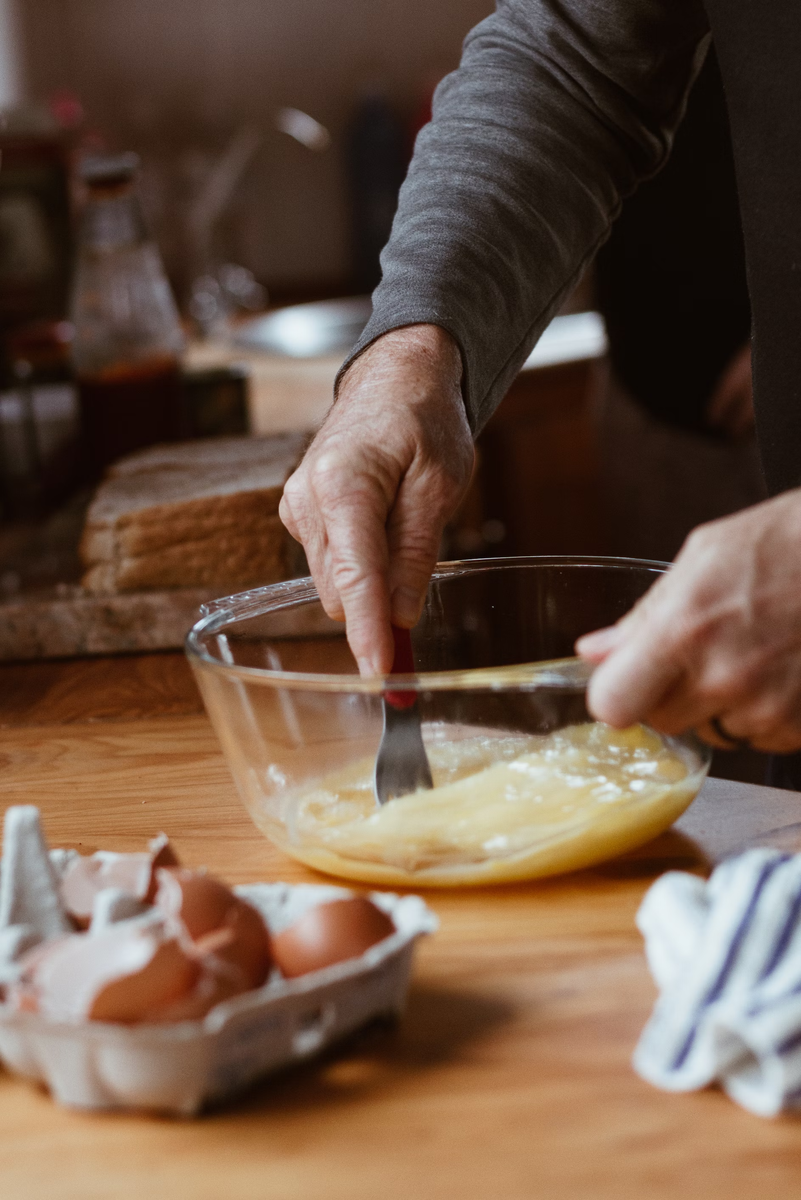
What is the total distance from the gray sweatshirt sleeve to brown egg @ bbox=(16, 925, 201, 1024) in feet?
1.94

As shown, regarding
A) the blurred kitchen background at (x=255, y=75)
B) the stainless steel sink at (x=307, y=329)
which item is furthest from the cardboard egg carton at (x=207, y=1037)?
the blurred kitchen background at (x=255, y=75)

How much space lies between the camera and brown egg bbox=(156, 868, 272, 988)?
61 centimetres

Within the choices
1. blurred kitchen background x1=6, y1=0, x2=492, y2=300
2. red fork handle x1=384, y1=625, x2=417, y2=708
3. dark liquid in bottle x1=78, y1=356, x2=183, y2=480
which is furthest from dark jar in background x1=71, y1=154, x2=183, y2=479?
blurred kitchen background x1=6, y1=0, x2=492, y2=300

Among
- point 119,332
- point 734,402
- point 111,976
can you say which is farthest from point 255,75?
point 111,976

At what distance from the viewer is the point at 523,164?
3.74ft

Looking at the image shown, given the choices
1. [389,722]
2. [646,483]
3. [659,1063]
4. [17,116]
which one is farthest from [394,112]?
[659,1063]

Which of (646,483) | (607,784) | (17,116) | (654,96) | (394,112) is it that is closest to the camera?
(607,784)

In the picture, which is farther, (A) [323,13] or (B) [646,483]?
(A) [323,13]

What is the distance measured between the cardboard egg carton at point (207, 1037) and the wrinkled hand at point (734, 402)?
178 cm

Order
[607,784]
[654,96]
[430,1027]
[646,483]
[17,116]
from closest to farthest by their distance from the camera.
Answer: [430,1027], [607,784], [654,96], [646,483], [17,116]

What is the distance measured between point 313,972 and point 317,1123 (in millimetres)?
63

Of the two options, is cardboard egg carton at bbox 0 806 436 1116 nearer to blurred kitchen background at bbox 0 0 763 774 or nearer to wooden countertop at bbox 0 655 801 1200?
wooden countertop at bbox 0 655 801 1200

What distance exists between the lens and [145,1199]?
0.55m

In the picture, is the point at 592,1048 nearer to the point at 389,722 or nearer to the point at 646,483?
the point at 389,722
